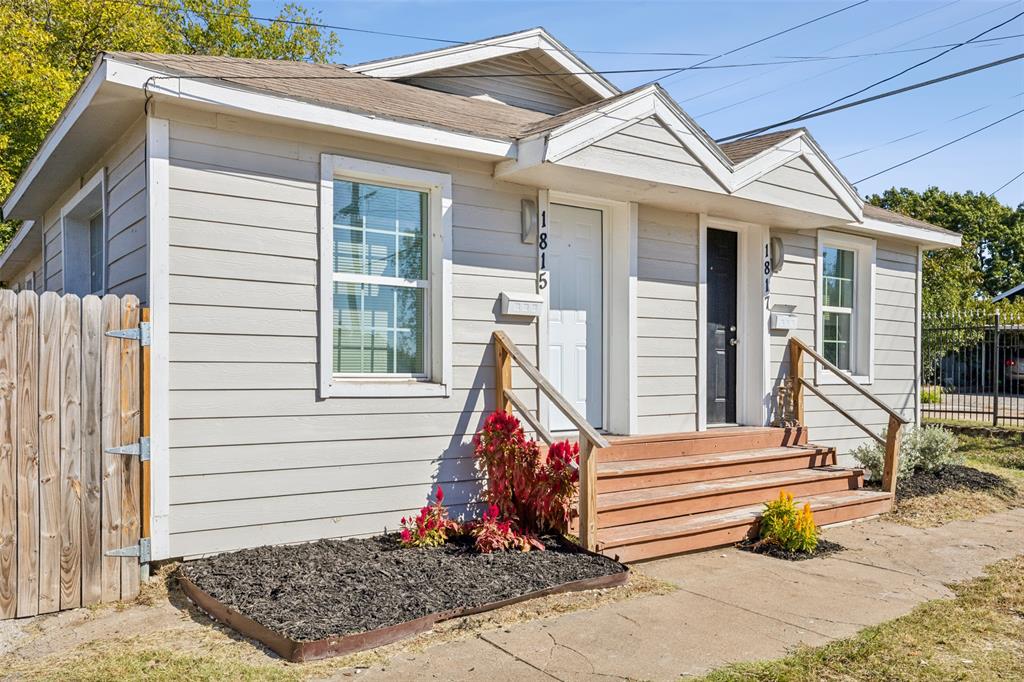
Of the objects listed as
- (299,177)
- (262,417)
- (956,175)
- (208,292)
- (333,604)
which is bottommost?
(333,604)

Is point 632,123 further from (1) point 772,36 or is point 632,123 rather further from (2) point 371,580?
(1) point 772,36

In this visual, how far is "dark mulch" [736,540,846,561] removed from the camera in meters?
5.70

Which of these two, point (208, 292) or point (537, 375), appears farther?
point (537, 375)

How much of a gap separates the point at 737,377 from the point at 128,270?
5801 mm

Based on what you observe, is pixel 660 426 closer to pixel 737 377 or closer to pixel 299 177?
pixel 737 377

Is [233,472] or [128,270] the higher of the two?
[128,270]

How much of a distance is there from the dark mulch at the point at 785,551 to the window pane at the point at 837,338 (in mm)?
3359

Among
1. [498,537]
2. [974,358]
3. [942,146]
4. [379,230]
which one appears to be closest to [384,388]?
Result: [379,230]

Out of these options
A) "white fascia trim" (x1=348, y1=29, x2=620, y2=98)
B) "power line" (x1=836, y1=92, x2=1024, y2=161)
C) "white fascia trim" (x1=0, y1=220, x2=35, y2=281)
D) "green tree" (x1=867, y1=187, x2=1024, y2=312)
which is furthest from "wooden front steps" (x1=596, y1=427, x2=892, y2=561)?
"green tree" (x1=867, y1=187, x2=1024, y2=312)

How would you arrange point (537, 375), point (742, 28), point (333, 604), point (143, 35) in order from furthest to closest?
point (143, 35)
point (742, 28)
point (537, 375)
point (333, 604)

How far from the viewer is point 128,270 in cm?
515

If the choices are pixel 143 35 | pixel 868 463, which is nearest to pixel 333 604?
pixel 868 463

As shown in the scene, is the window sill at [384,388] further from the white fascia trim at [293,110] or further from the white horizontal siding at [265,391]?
the white fascia trim at [293,110]

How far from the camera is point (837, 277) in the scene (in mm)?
9016
